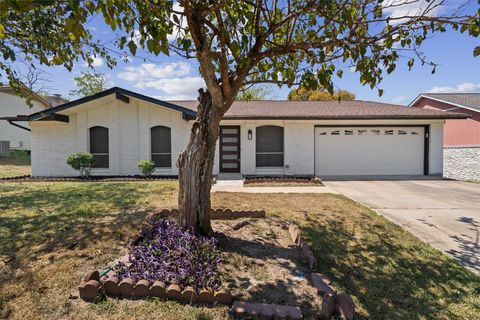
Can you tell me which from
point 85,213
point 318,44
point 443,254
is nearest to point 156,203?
point 85,213

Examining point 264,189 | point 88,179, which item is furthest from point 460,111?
point 88,179

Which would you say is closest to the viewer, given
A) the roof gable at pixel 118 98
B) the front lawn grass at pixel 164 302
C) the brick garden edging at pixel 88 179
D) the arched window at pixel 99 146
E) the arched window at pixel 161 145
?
the front lawn grass at pixel 164 302

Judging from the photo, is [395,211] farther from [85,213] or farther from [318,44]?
[85,213]

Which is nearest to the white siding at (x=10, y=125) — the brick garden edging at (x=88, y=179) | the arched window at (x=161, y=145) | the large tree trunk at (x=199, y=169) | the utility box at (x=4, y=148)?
the utility box at (x=4, y=148)

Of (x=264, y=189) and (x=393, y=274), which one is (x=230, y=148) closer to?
(x=264, y=189)

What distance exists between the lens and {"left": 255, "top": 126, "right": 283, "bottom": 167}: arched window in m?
12.6

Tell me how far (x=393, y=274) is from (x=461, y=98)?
2100 centimetres

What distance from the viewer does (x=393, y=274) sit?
339 cm

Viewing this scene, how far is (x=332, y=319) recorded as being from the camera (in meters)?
2.40

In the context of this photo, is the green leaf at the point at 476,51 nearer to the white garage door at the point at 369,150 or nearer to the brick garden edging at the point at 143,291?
the brick garden edging at the point at 143,291

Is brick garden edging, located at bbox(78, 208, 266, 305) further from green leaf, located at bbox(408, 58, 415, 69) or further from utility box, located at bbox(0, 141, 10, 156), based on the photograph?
utility box, located at bbox(0, 141, 10, 156)

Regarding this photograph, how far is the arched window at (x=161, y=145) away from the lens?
12.2 meters

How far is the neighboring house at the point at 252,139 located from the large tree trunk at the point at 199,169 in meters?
7.87

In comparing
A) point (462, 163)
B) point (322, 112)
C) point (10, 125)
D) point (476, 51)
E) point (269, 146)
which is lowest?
point (462, 163)
